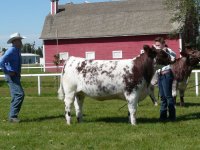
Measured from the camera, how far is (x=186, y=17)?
49656 millimetres

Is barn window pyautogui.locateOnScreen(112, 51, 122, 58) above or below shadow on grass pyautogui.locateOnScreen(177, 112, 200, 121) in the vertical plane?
above

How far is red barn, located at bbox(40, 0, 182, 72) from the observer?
5500 cm

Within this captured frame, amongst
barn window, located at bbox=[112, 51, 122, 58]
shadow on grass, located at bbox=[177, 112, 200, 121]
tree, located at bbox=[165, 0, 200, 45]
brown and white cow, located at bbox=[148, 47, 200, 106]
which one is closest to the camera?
shadow on grass, located at bbox=[177, 112, 200, 121]

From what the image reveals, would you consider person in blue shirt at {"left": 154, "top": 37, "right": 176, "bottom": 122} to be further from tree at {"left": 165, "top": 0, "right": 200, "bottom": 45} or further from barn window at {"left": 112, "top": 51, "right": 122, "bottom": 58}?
barn window at {"left": 112, "top": 51, "right": 122, "bottom": 58}

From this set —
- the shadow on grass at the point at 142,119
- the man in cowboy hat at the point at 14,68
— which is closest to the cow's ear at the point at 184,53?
the shadow on grass at the point at 142,119

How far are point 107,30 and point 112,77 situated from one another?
45910mm

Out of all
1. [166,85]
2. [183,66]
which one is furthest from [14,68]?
[183,66]

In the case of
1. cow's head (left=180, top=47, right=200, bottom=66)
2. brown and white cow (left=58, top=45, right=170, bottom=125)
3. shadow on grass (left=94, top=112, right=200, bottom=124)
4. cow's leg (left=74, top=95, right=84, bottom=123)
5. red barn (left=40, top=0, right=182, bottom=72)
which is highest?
red barn (left=40, top=0, right=182, bottom=72)

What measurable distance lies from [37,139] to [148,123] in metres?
3.08

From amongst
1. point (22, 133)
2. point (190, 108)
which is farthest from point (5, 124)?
point (190, 108)

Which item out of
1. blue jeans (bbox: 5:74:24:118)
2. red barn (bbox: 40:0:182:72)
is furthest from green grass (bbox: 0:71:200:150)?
red barn (bbox: 40:0:182:72)

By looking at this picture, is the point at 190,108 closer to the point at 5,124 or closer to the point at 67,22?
the point at 5,124

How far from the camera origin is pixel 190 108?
→ 48.0 feet

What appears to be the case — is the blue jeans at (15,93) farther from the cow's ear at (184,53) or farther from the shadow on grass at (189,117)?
the cow's ear at (184,53)
